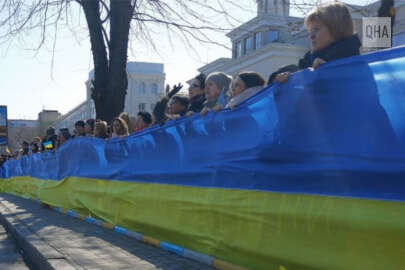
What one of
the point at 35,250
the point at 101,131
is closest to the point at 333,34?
the point at 35,250

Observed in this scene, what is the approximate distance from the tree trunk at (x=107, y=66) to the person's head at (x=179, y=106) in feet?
22.8

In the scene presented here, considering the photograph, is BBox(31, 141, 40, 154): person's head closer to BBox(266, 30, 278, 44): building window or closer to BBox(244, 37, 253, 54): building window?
BBox(266, 30, 278, 44): building window

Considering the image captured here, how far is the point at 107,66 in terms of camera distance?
13.1 meters

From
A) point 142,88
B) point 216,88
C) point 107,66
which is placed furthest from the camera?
point 142,88

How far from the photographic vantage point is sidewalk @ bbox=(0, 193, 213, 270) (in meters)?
4.58

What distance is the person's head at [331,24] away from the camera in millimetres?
3729

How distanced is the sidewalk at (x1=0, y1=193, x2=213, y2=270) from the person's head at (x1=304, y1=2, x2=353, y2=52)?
2.20 meters

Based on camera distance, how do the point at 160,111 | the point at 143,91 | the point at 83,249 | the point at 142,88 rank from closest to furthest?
the point at 83,249 < the point at 160,111 < the point at 142,88 < the point at 143,91

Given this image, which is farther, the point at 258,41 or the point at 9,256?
the point at 258,41

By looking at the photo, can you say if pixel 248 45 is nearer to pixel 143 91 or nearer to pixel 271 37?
pixel 271 37

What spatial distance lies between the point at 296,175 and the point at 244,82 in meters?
1.37

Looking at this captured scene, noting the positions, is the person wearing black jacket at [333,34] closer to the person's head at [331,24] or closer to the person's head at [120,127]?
the person's head at [331,24]

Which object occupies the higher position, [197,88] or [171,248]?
[197,88]

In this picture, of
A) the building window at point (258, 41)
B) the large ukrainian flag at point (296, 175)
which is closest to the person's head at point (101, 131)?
the large ukrainian flag at point (296, 175)
